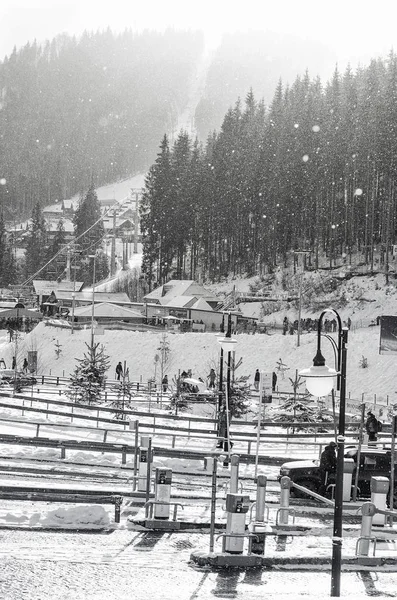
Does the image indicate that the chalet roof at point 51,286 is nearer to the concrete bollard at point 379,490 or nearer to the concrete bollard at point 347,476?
the concrete bollard at point 347,476

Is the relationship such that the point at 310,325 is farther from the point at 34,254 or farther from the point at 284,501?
the point at 34,254

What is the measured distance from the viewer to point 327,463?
55.5 ft

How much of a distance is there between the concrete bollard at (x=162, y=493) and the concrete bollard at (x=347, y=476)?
4366 millimetres

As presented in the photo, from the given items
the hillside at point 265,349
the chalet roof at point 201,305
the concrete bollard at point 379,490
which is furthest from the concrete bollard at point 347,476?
the chalet roof at point 201,305

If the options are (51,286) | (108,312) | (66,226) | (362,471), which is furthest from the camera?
(66,226)

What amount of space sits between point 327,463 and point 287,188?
→ 196 ft

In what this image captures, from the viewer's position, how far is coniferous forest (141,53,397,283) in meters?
69.2

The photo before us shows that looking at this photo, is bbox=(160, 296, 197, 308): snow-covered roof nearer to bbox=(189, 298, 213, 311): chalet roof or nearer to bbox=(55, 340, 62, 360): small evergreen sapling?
bbox=(189, 298, 213, 311): chalet roof

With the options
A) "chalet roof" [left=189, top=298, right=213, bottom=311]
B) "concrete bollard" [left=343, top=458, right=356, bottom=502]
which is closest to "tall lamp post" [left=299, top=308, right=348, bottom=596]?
"concrete bollard" [left=343, top=458, right=356, bottom=502]

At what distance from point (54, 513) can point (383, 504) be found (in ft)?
18.4

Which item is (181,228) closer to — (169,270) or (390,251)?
(169,270)

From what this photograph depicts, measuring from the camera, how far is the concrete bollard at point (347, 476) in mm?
16516

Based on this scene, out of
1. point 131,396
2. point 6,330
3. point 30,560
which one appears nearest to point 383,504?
point 30,560

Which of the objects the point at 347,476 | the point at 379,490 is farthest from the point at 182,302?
the point at 379,490
